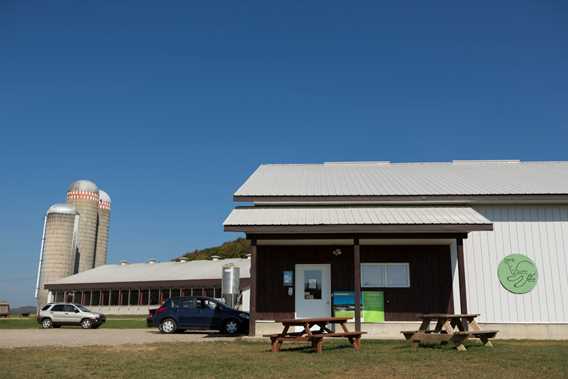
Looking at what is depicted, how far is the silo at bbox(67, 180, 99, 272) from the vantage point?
59.2 m

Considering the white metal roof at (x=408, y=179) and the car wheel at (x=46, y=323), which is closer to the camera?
the white metal roof at (x=408, y=179)

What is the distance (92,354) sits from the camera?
11719 mm

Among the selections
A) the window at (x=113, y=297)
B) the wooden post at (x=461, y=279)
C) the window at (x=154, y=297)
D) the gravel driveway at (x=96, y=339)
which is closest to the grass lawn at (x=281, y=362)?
the gravel driveway at (x=96, y=339)

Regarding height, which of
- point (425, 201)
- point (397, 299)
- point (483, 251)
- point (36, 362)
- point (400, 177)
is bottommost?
point (36, 362)

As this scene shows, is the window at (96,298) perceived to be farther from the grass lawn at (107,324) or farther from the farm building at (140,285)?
the grass lawn at (107,324)

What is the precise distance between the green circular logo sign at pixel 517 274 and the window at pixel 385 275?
2.98 meters

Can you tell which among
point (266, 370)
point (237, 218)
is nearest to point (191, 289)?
point (237, 218)

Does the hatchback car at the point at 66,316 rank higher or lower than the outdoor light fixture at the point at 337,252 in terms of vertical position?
lower

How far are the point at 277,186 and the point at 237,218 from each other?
354 cm

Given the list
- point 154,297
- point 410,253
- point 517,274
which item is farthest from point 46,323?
point 517,274

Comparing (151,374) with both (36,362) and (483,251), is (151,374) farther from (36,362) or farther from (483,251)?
(483,251)

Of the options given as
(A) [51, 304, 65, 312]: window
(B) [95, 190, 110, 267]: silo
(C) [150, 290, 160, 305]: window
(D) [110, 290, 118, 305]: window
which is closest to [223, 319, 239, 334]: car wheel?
(A) [51, 304, 65, 312]: window

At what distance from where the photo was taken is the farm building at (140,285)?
143ft

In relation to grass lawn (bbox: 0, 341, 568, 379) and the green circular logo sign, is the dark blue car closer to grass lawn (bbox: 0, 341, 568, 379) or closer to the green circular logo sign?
grass lawn (bbox: 0, 341, 568, 379)
